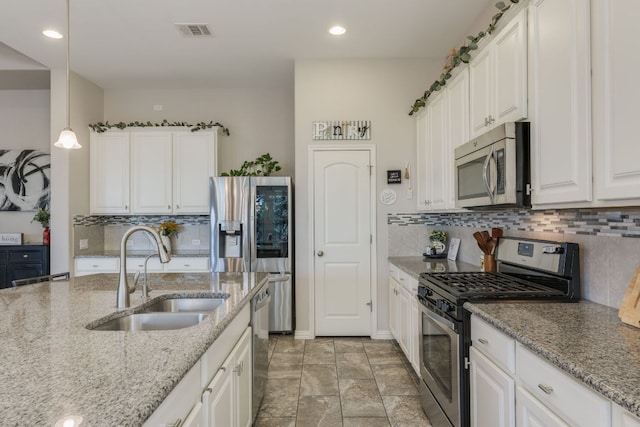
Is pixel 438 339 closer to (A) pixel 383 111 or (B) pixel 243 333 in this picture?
(B) pixel 243 333

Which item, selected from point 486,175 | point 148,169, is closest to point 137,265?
point 148,169

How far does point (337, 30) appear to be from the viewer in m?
3.25

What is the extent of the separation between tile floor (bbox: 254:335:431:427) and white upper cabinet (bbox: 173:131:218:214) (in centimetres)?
195

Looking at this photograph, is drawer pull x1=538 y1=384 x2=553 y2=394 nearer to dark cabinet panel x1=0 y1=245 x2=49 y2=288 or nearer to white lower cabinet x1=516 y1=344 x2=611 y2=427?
white lower cabinet x1=516 y1=344 x2=611 y2=427

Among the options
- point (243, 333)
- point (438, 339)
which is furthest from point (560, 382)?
point (243, 333)

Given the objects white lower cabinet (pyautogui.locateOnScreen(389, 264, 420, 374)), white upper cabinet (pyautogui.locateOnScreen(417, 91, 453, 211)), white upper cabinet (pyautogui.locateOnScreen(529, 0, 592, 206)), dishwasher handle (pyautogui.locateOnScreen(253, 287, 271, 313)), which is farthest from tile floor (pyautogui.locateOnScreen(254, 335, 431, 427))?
white upper cabinet (pyautogui.locateOnScreen(529, 0, 592, 206))

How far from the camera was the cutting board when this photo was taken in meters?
1.32

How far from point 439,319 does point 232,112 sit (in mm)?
3796

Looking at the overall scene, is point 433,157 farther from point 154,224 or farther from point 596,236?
point 154,224

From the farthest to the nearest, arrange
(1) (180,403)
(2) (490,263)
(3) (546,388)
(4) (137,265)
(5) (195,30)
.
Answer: (4) (137,265) < (5) (195,30) < (2) (490,263) < (3) (546,388) < (1) (180,403)

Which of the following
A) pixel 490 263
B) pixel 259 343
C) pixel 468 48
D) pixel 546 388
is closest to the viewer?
pixel 546 388

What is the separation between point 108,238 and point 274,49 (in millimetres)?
3190

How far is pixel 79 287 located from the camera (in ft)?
6.80

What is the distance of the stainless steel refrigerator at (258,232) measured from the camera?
152 inches
